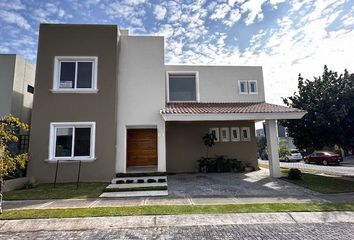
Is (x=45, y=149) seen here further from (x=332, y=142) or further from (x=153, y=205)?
(x=332, y=142)

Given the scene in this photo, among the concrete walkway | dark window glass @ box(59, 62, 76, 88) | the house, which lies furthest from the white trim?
the house

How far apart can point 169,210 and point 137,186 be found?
3.48 meters

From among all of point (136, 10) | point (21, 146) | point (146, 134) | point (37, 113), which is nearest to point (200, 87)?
point (146, 134)

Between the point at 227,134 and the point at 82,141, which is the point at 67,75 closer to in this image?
the point at 82,141

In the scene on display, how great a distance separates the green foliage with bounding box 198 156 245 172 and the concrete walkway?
842 cm

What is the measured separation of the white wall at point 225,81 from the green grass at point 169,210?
9.92m

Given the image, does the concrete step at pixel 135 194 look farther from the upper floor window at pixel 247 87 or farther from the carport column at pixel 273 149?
the upper floor window at pixel 247 87

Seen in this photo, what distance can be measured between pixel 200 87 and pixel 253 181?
760 centimetres

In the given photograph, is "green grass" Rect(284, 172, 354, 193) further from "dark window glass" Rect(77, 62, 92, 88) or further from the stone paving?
"dark window glass" Rect(77, 62, 92, 88)

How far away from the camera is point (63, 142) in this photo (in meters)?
11.4

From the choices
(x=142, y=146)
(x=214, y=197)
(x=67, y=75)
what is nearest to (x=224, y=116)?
(x=214, y=197)

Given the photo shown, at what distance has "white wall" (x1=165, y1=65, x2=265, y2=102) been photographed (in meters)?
16.3

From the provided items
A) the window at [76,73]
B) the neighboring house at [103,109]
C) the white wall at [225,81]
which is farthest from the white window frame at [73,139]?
the white wall at [225,81]

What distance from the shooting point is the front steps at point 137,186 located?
351 inches
